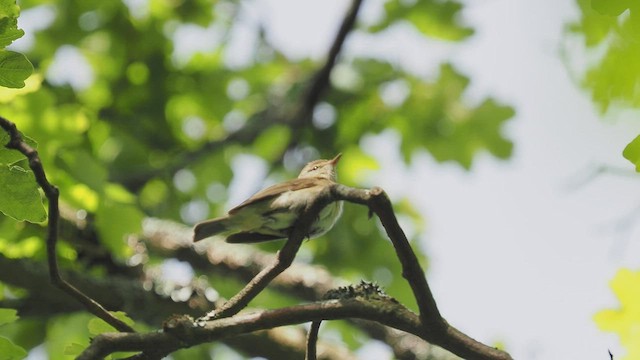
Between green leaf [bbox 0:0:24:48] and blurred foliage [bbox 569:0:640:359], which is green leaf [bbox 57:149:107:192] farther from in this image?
blurred foliage [bbox 569:0:640:359]

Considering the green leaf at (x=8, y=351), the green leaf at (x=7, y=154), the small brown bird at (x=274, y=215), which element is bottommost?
the green leaf at (x=8, y=351)

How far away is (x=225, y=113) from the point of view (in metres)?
6.73

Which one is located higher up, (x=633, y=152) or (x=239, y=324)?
(x=633, y=152)

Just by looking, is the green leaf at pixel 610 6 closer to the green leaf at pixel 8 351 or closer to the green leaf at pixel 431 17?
the green leaf at pixel 8 351

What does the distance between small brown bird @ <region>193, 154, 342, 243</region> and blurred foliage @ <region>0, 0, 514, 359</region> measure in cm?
217

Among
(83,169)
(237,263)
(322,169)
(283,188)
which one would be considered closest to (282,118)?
(237,263)

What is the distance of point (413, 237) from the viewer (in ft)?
21.1

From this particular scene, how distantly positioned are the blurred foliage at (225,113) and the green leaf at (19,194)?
3.50 m

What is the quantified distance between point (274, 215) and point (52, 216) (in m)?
0.80

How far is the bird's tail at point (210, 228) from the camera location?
3393mm

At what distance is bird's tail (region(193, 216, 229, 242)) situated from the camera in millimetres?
3393

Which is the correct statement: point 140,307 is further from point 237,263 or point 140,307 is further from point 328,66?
point 328,66

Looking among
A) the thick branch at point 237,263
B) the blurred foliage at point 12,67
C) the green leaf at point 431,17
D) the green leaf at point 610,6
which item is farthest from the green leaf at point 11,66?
the green leaf at point 431,17

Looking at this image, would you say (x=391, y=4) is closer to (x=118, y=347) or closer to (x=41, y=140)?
(x=41, y=140)
